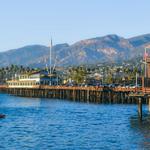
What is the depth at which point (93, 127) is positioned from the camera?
273 feet

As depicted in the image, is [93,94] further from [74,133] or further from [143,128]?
[74,133]

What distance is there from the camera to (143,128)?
263 ft

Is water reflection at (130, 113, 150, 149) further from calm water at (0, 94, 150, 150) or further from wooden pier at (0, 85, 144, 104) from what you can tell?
wooden pier at (0, 85, 144, 104)

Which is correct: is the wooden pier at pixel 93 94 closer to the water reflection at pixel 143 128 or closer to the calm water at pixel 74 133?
the calm water at pixel 74 133

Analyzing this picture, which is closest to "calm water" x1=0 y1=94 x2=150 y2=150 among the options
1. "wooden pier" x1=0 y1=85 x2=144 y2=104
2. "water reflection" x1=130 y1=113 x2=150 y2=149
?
"water reflection" x1=130 y1=113 x2=150 y2=149

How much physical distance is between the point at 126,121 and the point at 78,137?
23.4 m

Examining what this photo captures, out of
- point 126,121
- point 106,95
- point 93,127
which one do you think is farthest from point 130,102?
point 93,127

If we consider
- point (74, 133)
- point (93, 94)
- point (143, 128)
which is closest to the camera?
point (74, 133)

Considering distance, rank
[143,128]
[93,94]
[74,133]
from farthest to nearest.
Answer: [93,94], [143,128], [74,133]

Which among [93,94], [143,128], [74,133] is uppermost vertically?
[93,94]

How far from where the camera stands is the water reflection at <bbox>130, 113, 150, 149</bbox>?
65438 millimetres

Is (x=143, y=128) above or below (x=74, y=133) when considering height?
above

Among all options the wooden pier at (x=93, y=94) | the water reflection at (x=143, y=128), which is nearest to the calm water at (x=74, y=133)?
the water reflection at (x=143, y=128)

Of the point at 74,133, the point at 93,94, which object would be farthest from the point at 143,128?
the point at 93,94
